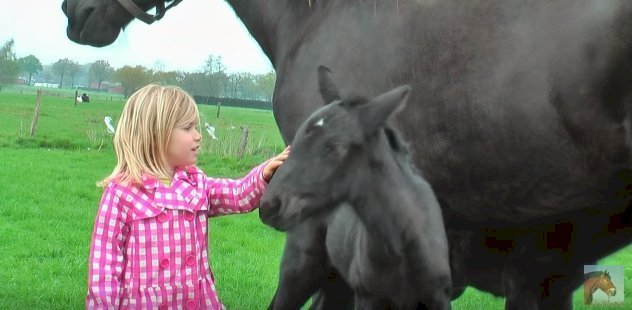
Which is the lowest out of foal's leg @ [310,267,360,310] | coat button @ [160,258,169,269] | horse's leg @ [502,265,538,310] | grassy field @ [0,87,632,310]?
grassy field @ [0,87,632,310]

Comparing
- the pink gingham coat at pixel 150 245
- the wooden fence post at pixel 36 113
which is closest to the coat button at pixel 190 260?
the pink gingham coat at pixel 150 245

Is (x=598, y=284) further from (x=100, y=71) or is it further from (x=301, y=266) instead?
(x=100, y=71)

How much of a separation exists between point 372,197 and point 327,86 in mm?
277

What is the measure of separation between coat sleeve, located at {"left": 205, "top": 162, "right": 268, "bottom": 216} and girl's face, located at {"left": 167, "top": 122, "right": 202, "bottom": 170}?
94 millimetres

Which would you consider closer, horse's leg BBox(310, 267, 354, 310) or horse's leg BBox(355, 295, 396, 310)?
horse's leg BBox(355, 295, 396, 310)

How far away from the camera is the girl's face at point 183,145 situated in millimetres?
1993

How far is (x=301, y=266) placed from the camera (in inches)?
89.8

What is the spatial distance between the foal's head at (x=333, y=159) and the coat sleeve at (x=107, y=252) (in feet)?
1.52

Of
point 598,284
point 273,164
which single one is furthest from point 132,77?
point 273,164

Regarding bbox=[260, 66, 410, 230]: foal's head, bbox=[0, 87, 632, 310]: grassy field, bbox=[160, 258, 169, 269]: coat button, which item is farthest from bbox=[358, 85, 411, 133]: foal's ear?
bbox=[0, 87, 632, 310]: grassy field

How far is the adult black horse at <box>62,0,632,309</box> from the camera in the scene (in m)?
1.98

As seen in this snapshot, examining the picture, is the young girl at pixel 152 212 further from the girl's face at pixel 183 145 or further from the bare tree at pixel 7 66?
the bare tree at pixel 7 66

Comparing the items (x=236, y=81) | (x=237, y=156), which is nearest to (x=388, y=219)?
(x=236, y=81)

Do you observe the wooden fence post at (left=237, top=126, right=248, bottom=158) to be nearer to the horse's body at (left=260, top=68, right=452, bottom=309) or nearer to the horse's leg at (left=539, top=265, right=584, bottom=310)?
the horse's leg at (left=539, top=265, right=584, bottom=310)
